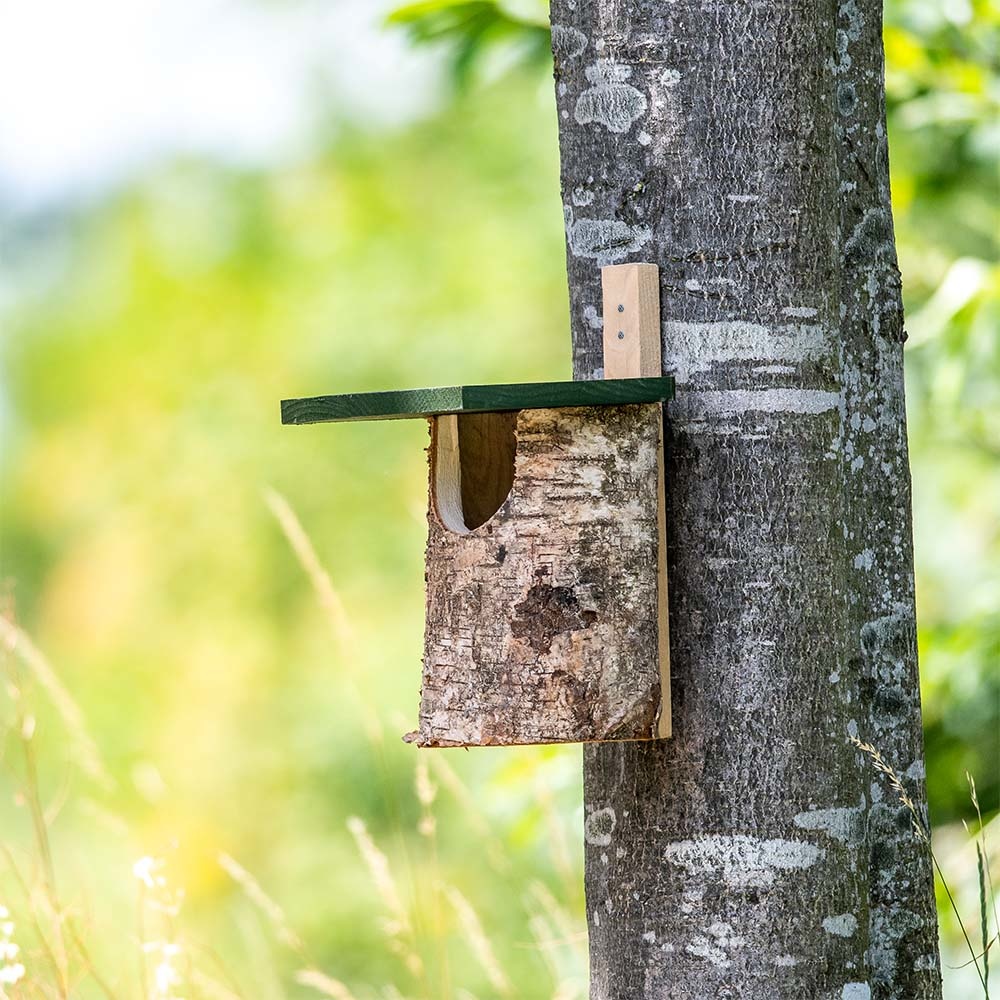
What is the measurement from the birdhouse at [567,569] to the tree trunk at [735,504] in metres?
0.05

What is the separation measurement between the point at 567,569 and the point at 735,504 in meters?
0.21

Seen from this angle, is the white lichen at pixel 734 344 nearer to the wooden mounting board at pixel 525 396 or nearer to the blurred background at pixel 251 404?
the wooden mounting board at pixel 525 396

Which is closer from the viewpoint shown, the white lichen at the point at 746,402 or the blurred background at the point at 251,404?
the white lichen at the point at 746,402

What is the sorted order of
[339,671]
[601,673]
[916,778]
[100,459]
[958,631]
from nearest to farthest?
[601,673] < [916,778] < [958,631] < [339,671] < [100,459]

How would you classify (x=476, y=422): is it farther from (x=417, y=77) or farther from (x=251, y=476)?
(x=417, y=77)

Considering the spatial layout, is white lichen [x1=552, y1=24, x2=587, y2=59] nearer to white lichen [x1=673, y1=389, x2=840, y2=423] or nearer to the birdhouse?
the birdhouse

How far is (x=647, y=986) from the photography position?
153 centimetres

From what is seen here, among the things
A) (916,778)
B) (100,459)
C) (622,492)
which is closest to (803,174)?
(622,492)

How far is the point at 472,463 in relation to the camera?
173cm

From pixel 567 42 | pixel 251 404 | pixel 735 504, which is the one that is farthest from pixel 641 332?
pixel 251 404

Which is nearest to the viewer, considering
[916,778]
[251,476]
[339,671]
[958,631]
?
[916,778]

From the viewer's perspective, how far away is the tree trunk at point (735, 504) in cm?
151

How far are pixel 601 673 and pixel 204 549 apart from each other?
33.5 feet

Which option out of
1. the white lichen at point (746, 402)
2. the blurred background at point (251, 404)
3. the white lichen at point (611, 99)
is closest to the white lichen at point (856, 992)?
the white lichen at point (746, 402)
